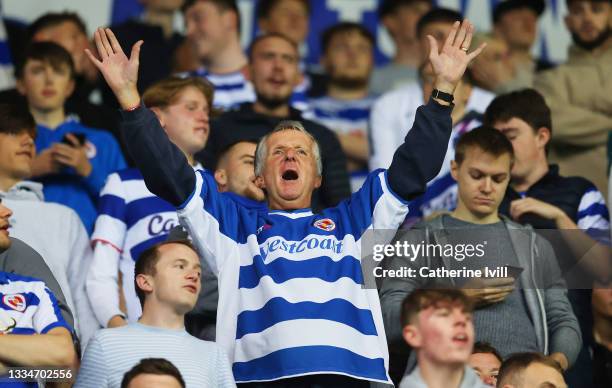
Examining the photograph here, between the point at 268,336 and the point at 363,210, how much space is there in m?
0.72

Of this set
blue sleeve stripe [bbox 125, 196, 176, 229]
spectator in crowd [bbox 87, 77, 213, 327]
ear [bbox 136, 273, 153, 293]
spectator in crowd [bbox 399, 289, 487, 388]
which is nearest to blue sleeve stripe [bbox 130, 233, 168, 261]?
spectator in crowd [bbox 87, 77, 213, 327]

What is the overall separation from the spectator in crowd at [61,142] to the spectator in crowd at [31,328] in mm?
1610

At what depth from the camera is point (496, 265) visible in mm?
7125

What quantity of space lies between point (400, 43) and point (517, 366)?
4797mm

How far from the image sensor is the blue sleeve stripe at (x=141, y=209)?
→ 25.2 ft

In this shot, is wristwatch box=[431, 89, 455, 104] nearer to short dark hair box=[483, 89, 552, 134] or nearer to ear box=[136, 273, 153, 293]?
ear box=[136, 273, 153, 293]

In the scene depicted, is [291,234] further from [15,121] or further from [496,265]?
[15,121]

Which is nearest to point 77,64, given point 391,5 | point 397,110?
point 397,110

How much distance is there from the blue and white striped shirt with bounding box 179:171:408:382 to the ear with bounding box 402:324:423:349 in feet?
0.86

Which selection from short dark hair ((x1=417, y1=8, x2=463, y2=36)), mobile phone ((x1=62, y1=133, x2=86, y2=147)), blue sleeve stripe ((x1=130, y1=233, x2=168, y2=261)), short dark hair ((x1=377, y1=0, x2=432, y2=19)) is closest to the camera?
blue sleeve stripe ((x1=130, y1=233, x2=168, y2=261))

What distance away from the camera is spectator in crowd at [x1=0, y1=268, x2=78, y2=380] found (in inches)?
244

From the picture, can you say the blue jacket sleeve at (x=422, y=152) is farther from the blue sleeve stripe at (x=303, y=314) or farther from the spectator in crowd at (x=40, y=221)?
the spectator in crowd at (x=40, y=221)

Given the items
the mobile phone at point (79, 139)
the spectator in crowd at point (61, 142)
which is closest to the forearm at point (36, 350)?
the spectator in crowd at point (61, 142)

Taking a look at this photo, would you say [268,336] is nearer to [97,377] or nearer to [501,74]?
[97,377]
